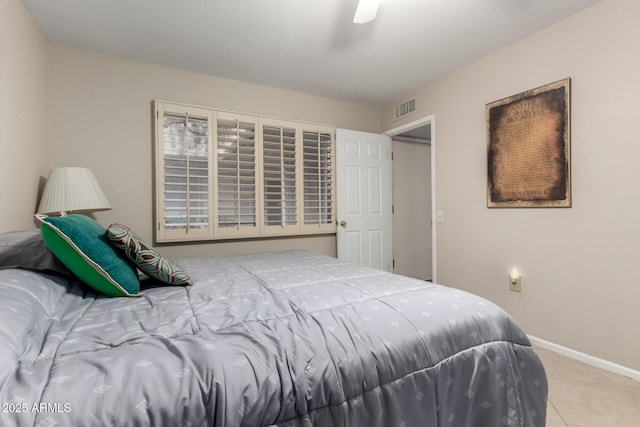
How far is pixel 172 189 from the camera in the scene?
2824 millimetres

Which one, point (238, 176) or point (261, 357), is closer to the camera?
point (261, 357)

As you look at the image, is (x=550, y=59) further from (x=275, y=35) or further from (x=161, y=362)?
(x=161, y=362)

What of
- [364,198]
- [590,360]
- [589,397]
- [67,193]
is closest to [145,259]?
[67,193]

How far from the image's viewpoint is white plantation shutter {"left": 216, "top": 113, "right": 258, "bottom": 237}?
303 cm

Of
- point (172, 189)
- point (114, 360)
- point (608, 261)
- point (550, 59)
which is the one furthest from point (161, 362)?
point (550, 59)

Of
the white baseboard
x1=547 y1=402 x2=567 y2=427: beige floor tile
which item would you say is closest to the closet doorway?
the white baseboard

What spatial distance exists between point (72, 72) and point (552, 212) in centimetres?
408

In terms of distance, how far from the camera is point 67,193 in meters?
2.08

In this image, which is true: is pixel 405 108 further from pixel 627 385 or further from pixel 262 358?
pixel 262 358

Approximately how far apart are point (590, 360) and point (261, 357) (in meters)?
2.48

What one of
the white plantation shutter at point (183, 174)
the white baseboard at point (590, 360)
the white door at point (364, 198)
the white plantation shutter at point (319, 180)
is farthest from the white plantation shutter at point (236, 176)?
the white baseboard at point (590, 360)

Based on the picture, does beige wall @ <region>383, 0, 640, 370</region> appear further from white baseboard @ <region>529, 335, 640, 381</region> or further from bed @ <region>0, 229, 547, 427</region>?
bed @ <region>0, 229, 547, 427</region>

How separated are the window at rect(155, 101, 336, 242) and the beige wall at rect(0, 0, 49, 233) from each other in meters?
0.80

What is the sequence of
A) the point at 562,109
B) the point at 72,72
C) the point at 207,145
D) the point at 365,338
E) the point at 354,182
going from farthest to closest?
the point at 354,182 → the point at 207,145 → the point at 72,72 → the point at 562,109 → the point at 365,338
